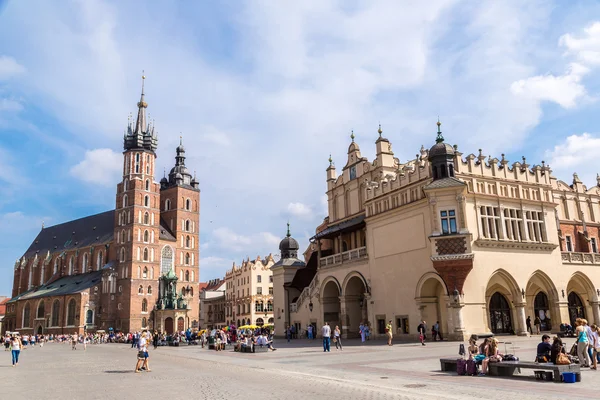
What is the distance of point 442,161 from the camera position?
33.8 metres

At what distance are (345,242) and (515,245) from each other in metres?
15.0

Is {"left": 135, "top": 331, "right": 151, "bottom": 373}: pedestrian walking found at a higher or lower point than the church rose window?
lower

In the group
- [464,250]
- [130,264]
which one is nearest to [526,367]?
[464,250]

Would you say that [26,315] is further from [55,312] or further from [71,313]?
[71,313]

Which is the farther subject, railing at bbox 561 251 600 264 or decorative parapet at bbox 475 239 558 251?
railing at bbox 561 251 600 264

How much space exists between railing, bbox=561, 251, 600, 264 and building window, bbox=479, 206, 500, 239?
7289 mm

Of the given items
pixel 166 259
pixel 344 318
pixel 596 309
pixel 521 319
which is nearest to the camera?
pixel 521 319

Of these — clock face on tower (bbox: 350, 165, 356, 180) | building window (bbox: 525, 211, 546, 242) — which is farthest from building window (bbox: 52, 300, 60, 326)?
building window (bbox: 525, 211, 546, 242)

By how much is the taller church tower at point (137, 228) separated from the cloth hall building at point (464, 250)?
53661 mm

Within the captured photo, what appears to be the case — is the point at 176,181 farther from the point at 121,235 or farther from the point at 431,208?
the point at 431,208

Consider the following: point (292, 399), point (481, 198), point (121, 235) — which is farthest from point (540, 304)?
point (121, 235)

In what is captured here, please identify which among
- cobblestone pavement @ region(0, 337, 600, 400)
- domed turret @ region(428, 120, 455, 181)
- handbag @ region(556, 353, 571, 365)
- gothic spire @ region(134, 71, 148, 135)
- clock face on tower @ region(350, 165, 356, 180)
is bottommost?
cobblestone pavement @ region(0, 337, 600, 400)

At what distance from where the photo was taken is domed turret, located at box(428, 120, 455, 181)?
3374cm

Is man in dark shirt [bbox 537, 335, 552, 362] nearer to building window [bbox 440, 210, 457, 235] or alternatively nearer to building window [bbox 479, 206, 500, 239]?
building window [bbox 440, 210, 457, 235]
